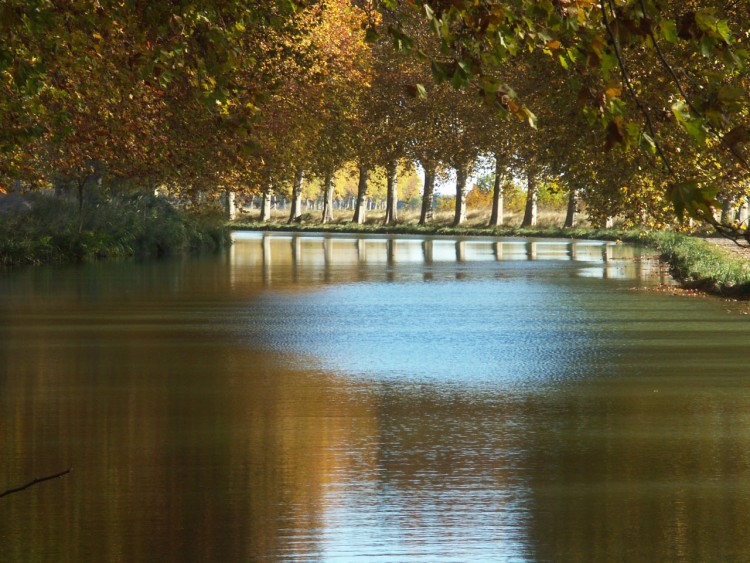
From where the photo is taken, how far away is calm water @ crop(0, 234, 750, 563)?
22.8ft

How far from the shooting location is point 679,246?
40344 mm

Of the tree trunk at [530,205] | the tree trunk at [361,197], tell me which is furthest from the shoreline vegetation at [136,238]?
the tree trunk at [361,197]

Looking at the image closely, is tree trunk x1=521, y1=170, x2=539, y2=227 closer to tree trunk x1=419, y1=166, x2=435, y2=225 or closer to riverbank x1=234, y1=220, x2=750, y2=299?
riverbank x1=234, y1=220, x2=750, y2=299

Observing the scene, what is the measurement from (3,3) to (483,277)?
907 inches

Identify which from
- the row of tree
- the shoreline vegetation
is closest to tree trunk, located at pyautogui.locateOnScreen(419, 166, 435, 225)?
the row of tree

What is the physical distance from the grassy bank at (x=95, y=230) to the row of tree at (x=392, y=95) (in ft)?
4.22

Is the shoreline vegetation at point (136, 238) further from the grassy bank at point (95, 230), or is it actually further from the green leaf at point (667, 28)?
the green leaf at point (667, 28)

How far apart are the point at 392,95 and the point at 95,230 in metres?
46.5

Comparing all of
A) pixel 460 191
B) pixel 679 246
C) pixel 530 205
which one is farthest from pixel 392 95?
pixel 679 246

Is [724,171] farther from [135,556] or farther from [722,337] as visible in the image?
[135,556]

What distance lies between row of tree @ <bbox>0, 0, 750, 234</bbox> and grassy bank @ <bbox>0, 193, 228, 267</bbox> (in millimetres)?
1287

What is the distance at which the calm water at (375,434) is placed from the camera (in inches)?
274

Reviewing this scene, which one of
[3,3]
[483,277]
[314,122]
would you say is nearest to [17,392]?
[3,3]

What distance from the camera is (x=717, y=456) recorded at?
30.2 ft
